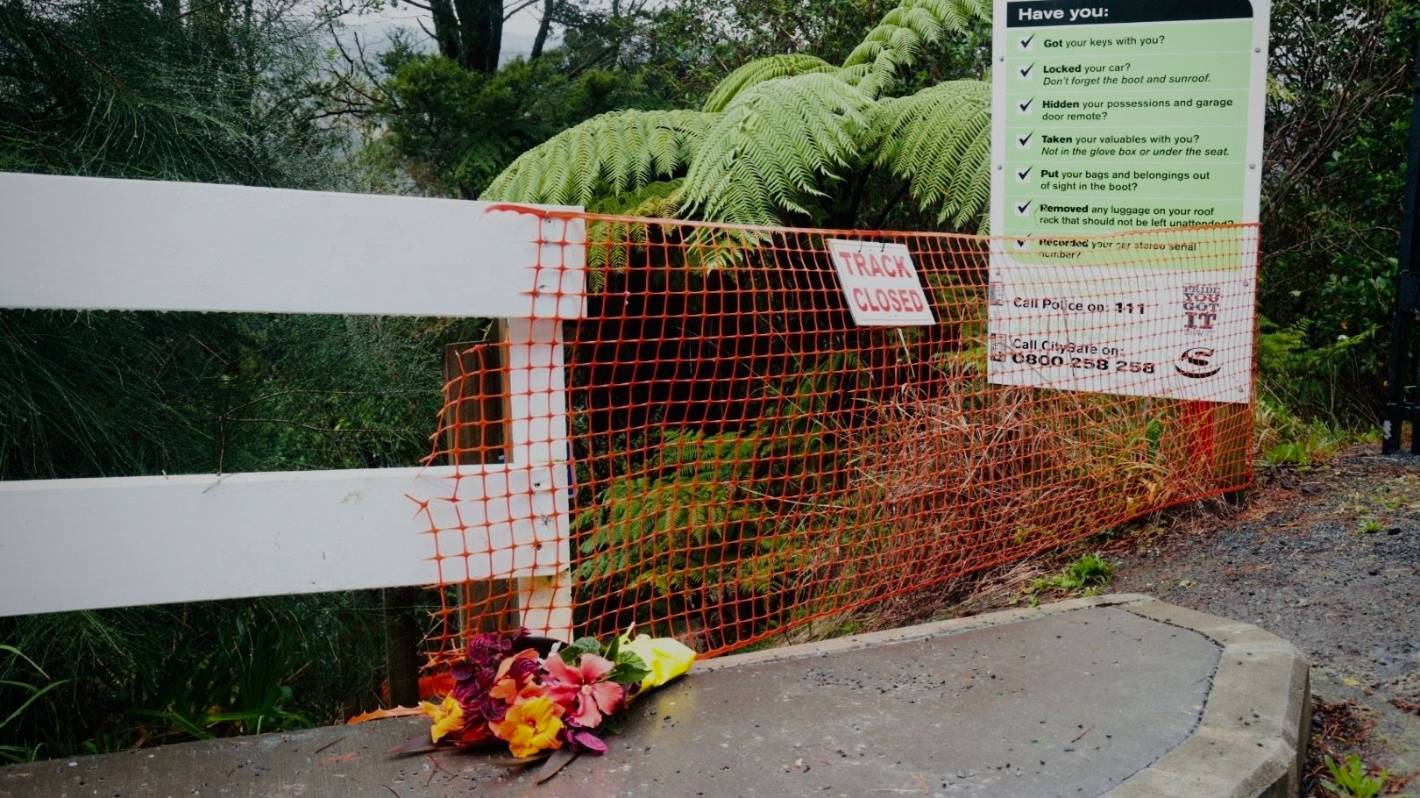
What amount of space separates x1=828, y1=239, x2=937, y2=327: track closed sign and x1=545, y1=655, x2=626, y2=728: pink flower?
1639mm

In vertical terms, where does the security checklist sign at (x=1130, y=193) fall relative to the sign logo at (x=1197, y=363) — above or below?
above

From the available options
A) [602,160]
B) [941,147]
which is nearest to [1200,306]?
[941,147]

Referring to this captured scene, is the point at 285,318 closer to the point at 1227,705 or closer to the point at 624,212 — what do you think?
the point at 624,212

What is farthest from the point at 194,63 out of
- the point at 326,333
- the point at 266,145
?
the point at 326,333

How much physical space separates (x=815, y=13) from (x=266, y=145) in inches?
192

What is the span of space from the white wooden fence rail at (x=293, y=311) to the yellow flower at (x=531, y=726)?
1.53 ft

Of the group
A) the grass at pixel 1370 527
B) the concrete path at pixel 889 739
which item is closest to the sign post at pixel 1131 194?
the grass at pixel 1370 527

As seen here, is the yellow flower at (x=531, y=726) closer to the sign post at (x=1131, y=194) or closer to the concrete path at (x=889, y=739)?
the concrete path at (x=889, y=739)

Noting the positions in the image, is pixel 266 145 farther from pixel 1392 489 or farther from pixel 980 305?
pixel 1392 489

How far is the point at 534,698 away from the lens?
90.6 inches

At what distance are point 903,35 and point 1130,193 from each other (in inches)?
77.2

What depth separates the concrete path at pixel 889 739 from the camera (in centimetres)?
214

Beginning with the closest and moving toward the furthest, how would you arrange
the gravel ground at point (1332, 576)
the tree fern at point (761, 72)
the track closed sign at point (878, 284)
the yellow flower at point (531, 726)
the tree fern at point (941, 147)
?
the yellow flower at point (531, 726), the gravel ground at point (1332, 576), the track closed sign at point (878, 284), the tree fern at point (941, 147), the tree fern at point (761, 72)

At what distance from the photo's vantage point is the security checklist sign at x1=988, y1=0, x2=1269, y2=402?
495 centimetres
